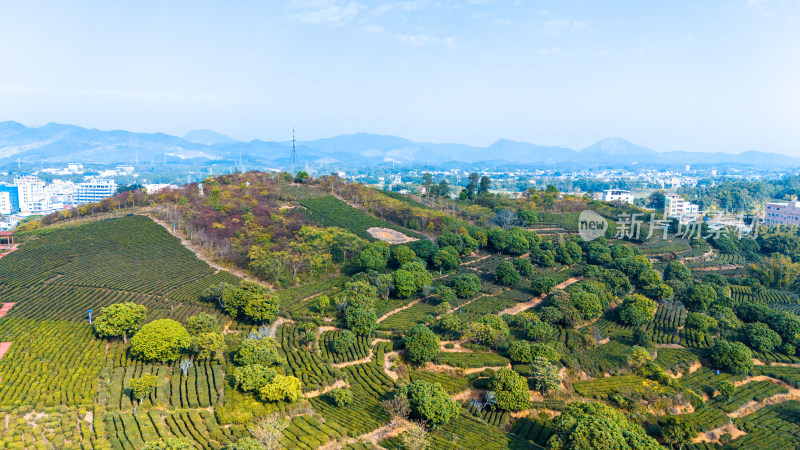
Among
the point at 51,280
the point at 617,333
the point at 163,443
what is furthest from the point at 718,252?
the point at 51,280

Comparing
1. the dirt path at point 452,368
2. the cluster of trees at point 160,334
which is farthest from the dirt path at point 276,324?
the dirt path at point 452,368

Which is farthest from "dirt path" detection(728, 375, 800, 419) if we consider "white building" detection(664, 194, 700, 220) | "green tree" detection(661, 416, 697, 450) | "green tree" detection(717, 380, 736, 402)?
"white building" detection(664, 194, 700, 220)

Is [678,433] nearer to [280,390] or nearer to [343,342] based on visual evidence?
[343,342]

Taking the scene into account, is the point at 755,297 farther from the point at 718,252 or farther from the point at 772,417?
the point at 772,417

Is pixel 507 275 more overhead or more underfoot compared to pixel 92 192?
more overhead

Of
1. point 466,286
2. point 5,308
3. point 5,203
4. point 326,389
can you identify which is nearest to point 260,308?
point 326,389
